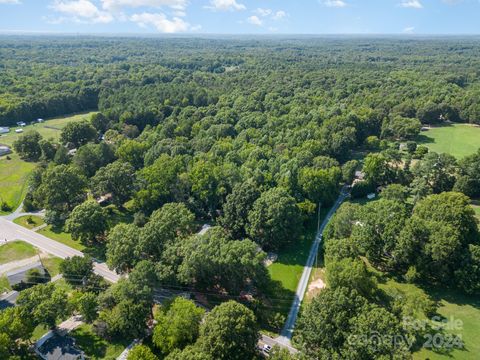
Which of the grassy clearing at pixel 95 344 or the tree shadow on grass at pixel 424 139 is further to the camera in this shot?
the tree shadow on grass at pixel 424 139

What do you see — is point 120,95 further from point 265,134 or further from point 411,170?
point 411,170

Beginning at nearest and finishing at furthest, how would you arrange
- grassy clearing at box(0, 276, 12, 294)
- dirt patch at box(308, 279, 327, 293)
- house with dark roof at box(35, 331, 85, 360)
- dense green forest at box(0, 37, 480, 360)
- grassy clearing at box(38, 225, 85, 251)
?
dense green forest at box(0, 37, 480, 360) < house with dark roof at box(35, 331, 85, 360) < dirt patch at box(308, 279, 327, 293) < grassy clearing at box(0, 276, 12, 294) < grassy clearing at box(38, 225, 85, 251)

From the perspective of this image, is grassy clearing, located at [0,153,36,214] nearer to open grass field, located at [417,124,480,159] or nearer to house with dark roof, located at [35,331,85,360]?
house with dark roof, located at [35,331,85,360]

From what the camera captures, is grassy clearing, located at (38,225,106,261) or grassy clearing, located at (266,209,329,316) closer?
grassy clearing, located at (266,209,329,316)

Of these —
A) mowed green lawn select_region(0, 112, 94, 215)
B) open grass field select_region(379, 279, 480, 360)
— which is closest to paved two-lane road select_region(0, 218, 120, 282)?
mowed green lawn select_region(0, 112, 94, 215)

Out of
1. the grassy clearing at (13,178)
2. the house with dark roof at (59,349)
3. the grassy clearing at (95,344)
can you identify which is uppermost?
the grassy clearing at (13,178)

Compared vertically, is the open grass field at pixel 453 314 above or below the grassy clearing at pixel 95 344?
above

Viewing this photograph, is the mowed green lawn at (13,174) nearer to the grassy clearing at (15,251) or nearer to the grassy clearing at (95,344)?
the grassy clearing at (15,251)

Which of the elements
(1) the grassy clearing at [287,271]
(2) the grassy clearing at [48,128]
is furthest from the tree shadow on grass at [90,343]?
(2) the grassy clearing at [48,128]
